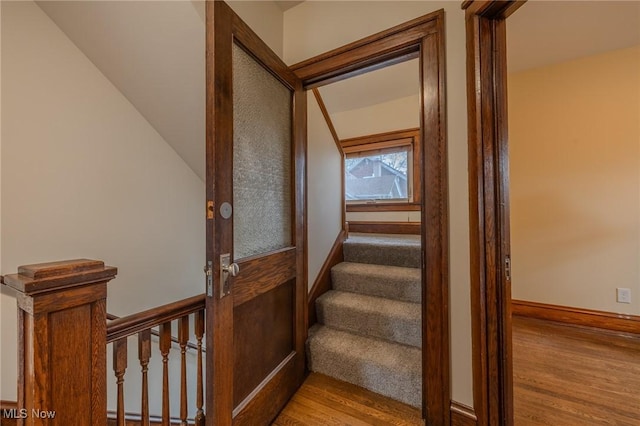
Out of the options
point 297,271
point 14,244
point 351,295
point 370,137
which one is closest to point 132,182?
point 14,244

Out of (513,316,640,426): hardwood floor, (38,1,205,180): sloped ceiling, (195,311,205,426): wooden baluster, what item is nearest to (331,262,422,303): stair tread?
(513,316,640,426): hardwood floor

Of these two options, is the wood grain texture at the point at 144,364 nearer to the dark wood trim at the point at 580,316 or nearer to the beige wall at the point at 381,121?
the beige wall at the point at 381,121

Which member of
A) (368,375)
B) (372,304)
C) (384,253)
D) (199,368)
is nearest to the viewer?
(199,368)

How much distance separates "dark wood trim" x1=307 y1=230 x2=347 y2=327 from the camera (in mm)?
1967

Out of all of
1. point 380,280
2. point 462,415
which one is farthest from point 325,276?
point 462,415

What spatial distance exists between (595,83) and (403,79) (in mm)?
1666

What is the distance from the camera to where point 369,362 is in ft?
5.07

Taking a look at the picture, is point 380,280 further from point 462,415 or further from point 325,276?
point 462,415

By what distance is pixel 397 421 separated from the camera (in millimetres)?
1326

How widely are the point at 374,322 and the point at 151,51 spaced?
7.06 ft

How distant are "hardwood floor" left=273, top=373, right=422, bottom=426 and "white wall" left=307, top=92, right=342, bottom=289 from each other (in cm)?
71

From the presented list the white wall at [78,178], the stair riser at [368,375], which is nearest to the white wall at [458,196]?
the stair riser at [368,375]

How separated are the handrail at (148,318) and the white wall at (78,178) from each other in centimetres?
135

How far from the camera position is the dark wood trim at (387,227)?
3.10 m
